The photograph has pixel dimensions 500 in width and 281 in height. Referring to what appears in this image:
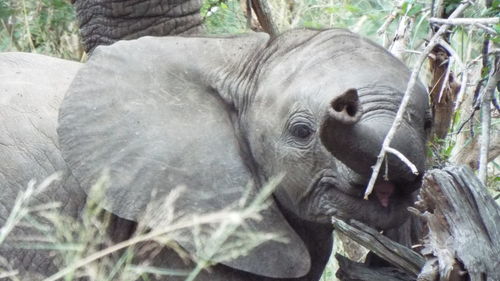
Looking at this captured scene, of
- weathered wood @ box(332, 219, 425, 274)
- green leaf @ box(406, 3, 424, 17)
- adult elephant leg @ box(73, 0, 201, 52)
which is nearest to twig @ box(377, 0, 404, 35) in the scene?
green leaf @ box(406, 3, 424, 17)

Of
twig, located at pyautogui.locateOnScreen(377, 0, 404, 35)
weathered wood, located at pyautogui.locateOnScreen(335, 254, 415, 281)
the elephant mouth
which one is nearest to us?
the elephant mouth

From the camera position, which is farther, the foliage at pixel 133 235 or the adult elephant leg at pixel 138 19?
the adult elephant leg at pixel 138 19

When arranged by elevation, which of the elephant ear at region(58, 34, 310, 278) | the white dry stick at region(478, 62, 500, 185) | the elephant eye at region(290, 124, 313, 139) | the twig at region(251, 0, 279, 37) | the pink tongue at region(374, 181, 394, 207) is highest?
the white dry stick at region(478, 62, 500, 185)

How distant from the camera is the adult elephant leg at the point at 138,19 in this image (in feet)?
18.6

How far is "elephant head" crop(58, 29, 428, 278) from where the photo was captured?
4035 millimetres

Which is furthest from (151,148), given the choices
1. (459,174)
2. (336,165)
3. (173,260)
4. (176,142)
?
Result: (459,174)

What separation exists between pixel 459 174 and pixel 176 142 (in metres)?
1.04

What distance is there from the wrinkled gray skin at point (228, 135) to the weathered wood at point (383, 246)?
84 mm

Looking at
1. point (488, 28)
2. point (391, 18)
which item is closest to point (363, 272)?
point (488, 28)

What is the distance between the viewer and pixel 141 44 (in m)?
4.56

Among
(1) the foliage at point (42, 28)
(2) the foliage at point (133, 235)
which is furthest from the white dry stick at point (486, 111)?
(1) the foliage at point (42, 28)

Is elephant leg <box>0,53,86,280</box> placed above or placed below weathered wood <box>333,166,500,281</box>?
below

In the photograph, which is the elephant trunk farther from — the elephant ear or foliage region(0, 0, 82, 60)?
foliage region(0, 0, 82, 60)

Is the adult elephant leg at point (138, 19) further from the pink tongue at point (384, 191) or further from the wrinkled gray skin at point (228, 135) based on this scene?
the pink tongue at point (384, 191)
